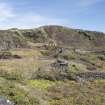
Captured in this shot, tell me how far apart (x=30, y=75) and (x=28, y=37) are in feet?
217

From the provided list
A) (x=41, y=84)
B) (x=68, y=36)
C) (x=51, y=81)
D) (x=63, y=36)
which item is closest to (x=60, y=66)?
(x=51, y=81)

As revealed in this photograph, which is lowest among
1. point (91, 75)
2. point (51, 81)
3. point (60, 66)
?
point (91, 75)

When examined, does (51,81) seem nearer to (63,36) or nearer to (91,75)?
(91,75)

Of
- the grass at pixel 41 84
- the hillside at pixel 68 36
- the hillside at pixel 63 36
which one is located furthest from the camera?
the hillside at pixel 68 36

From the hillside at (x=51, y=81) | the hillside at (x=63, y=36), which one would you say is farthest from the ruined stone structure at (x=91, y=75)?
the hillside at (x=63, y=36)

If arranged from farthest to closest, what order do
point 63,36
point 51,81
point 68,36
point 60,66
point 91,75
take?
point 68,36, point 63,36, point 60,66, point 91,75, point 51,81

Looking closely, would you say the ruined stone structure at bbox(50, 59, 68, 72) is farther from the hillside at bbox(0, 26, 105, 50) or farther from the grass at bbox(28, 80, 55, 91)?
the hillside at bbox(0, 26, 105, 50)

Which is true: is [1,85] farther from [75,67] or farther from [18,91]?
[75,67]

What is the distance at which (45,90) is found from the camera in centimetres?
3728

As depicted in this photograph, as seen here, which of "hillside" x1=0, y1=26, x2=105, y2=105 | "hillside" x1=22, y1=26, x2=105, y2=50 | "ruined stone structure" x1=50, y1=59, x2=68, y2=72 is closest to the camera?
"hillside" x1=0, y1=26, x2=105, y2=105

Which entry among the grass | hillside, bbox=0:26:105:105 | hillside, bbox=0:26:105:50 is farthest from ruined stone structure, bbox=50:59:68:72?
hillside, bbox=0:26:105:50

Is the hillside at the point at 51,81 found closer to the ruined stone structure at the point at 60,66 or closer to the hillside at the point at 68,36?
the ruined stone structure at the point at 60,66

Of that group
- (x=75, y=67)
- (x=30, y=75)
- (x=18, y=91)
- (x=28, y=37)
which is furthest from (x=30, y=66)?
(x=28, y=37)

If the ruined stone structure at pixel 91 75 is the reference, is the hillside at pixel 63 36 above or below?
above
